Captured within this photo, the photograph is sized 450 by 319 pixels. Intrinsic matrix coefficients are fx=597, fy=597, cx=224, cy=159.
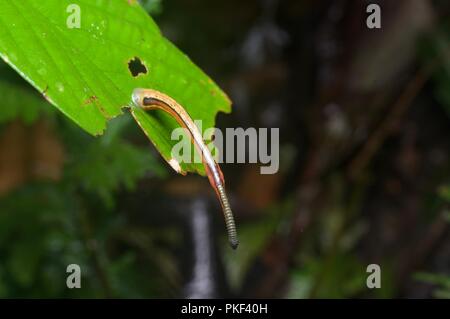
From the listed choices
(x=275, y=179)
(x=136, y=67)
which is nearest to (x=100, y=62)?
(x=136, y=67)

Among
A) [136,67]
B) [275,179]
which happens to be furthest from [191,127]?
[275,179]

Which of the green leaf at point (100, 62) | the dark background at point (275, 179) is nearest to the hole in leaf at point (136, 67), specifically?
the green leaf at point (100, 62)

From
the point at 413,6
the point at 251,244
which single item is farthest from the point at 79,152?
the point at 413,6

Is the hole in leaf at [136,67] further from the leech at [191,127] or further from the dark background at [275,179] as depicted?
the dark background at [275,179]

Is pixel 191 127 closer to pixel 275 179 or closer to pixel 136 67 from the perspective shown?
pixel 136 67

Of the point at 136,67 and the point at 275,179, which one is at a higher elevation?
the point at 275,179

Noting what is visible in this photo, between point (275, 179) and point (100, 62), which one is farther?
point (275, 179)
